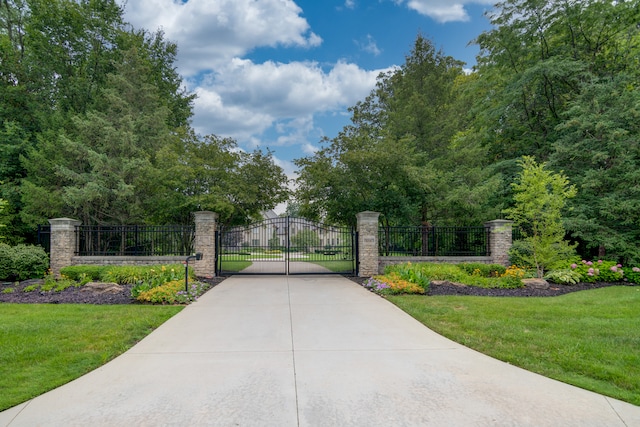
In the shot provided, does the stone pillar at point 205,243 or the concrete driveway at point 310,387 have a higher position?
the stone pillar at point 205,243

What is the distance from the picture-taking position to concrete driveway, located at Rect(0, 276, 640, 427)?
293cm

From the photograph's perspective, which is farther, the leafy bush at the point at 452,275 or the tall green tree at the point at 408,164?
the tall green tree at the point at 408,164

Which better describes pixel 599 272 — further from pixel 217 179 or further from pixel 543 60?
pixel 217 179

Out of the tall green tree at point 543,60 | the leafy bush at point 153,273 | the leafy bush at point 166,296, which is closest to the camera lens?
the leafy bush at point 166,296

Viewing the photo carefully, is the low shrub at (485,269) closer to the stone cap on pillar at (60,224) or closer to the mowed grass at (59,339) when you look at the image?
the mowed grass at (59,339)

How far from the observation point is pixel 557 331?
534cm

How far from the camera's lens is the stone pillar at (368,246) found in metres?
11.5

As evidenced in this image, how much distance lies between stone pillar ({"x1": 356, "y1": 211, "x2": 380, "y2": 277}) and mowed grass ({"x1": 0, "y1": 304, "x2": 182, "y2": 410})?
628 cm

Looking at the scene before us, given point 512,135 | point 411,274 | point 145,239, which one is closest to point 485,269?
point 411,274

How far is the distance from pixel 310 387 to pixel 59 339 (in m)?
3.94

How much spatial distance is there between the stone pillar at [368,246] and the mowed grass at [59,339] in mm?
6276

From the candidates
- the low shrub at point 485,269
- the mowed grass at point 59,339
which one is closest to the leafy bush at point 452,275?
the low shrub at point 485,269

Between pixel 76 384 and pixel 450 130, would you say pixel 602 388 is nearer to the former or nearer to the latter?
pixel 76 384

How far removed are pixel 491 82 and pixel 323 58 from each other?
8357 millimetres
